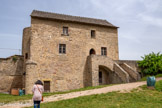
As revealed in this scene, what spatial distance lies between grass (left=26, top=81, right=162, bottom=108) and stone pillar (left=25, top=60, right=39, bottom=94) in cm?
814

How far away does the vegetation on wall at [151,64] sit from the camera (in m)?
21.2

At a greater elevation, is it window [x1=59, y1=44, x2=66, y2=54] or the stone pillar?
window [x1=59, y1=44, x2=66, y2=54]

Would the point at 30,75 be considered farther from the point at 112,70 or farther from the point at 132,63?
the point at 132,63

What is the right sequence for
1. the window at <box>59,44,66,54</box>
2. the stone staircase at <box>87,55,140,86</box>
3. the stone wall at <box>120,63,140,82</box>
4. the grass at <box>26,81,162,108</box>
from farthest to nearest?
the window at <box>59,44,66,54</box>
the stone staircase at <box>87,55,140,86</box>
the stone wall at <box>120,63,140,82</box>
the grass at <box>26,81,162,108</box>

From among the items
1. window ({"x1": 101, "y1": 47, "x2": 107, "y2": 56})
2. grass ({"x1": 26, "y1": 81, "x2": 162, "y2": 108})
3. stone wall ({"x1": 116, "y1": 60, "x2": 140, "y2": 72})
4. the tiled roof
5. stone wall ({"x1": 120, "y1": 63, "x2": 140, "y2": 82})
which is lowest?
grass ({"x1": 26, "y1": 81, "x2": 162, "y2": 108})

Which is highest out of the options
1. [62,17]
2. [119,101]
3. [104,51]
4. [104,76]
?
[62,17]

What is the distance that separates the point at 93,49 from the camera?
73.8 feet

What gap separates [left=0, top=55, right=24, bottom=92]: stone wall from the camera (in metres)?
20.2

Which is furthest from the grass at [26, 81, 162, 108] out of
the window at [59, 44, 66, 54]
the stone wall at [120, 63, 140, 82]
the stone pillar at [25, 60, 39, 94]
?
the window at [59, 44, 66, 54]

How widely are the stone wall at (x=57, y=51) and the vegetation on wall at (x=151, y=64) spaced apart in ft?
19.5

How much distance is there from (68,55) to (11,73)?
7.11 metres

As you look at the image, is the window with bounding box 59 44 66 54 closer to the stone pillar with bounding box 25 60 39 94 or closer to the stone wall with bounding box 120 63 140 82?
the stone pillar with bounding box 25 60 39 94

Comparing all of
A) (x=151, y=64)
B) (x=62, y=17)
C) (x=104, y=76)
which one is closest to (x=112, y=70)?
(x=104, y=76)

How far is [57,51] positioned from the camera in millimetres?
20250
